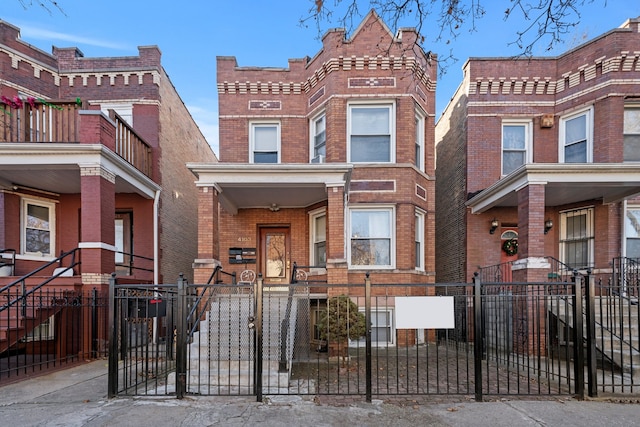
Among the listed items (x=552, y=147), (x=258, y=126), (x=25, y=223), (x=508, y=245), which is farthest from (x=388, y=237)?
(x=25, y=223)

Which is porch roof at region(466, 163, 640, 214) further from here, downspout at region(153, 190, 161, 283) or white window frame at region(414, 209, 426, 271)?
downspout at region(153, 190, 161, 283)

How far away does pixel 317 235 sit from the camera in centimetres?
1062

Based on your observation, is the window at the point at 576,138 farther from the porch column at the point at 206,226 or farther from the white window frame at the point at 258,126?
the porch column at the point at 206,226

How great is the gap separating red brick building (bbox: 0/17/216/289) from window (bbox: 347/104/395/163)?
587 cm

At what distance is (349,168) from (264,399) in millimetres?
5151

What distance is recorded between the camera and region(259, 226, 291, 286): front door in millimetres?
10922

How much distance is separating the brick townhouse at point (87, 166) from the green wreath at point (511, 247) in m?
10.2

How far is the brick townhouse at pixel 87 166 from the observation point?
7875 millimetres

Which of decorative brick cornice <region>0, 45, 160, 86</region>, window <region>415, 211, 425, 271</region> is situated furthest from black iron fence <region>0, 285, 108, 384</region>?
window <region>415, 211, 425, 271</region>

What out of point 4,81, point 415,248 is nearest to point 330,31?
point 415,248

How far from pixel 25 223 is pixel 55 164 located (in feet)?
10.5

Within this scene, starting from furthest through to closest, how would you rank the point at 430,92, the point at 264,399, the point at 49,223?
the point at 430,92 < the point at 49,223 < the point at 264,399

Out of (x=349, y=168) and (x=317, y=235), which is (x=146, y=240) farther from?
(x=349, y=168)

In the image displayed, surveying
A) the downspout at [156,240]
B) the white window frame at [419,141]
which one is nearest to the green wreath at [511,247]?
the white window frame at [419,141]
